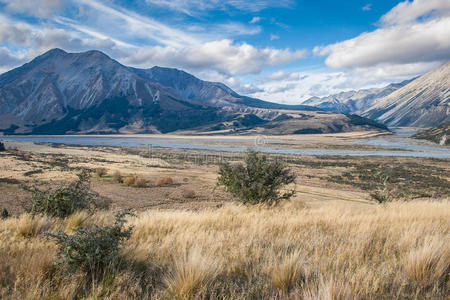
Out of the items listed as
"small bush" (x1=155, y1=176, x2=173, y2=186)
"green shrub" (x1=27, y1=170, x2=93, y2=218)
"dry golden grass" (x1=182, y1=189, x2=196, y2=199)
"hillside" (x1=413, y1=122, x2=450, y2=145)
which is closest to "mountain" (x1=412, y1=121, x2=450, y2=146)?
"hillside" (x1=413, y1=122, x2=450, y2=145)

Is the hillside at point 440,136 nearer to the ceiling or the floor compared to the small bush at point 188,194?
nearer to the ceiling

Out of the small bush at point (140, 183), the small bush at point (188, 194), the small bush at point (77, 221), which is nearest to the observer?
the small bush at point (77, 221)

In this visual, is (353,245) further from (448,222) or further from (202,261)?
(448,222)

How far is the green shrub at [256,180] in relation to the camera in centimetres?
1241

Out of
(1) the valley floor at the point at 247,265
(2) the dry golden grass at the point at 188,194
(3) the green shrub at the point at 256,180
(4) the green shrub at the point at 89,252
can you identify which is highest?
(4) the green shrub at the point at 89,252

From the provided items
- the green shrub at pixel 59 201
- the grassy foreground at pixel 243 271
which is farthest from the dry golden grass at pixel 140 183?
the grassy foreground at pixel 243 271

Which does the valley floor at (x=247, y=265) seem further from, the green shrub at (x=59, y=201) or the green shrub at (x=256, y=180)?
the green shrub at (x=256, y=180)

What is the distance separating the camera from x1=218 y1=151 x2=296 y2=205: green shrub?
12413 millimetres

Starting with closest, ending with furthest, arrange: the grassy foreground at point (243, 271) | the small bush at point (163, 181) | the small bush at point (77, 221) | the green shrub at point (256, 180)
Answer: the grassy foreground at point (243, 271), the small bush at point (77, 221), the green shrub at point (256, 180), the small bush at point (163, 181)

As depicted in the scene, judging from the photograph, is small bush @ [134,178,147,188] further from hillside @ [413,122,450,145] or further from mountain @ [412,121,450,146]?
hillside @ [413,122,450,145]

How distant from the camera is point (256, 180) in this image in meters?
12.7

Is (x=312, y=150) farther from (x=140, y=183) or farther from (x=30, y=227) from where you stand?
(x=30, y=227)

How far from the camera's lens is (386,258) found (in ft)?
12.6

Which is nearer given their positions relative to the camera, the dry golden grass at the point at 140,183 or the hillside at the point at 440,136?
the dry golden grass at the point at 140,183
